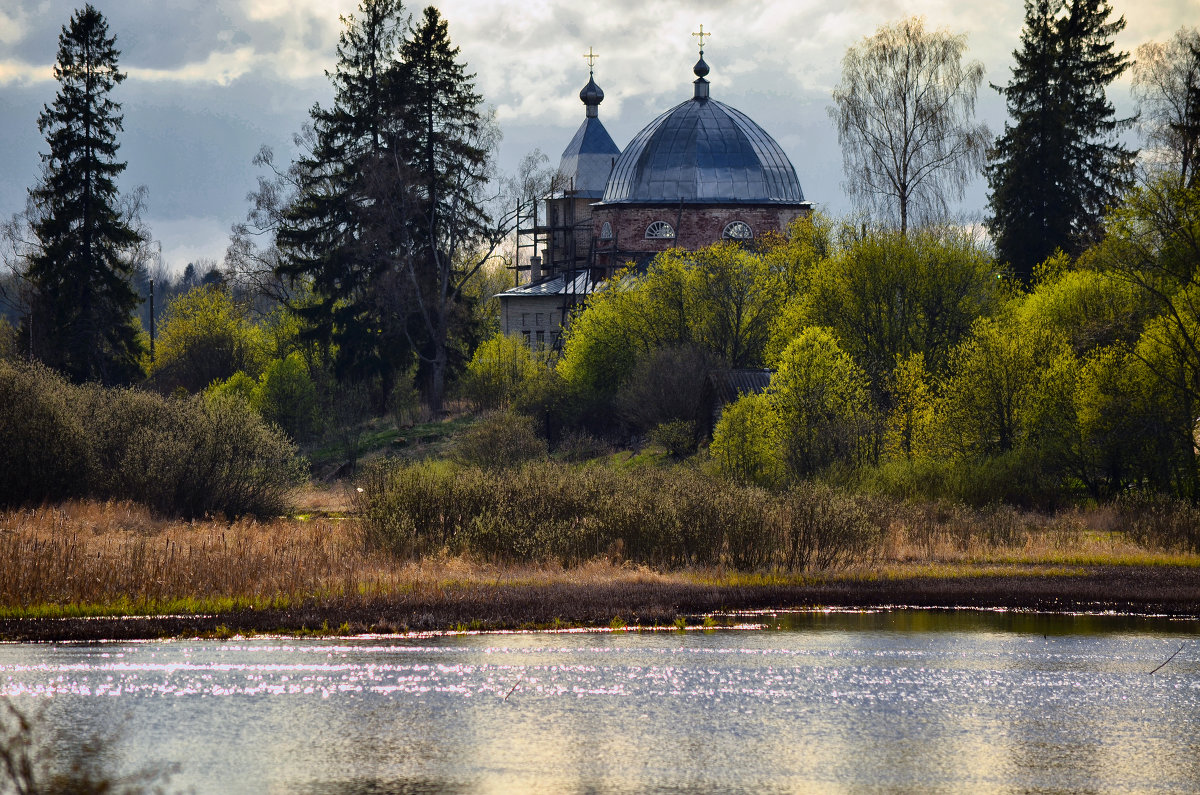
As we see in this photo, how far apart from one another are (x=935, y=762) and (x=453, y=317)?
3879 cm

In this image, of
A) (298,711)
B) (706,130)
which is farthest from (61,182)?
(298,711)

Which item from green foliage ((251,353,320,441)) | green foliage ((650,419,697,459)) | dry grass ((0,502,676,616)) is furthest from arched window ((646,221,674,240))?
dry grass ((0,502,676,616))

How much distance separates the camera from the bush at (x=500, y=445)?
34688 millimetres

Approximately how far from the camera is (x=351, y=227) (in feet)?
158

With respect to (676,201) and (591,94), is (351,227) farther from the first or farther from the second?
(591,94)

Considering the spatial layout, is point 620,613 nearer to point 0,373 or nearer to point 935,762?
point 935,762

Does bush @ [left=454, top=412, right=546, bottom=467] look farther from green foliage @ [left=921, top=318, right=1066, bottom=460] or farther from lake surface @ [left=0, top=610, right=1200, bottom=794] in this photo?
lake surface @ [left=0, top=610, right=1200, bottom=794]

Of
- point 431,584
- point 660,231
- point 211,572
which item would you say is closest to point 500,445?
point 431,584

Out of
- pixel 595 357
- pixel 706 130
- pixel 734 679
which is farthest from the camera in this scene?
pixel 706 130

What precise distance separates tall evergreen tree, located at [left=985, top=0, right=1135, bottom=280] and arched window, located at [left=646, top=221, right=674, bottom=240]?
568 inches

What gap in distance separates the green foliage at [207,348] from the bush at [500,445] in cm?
1868

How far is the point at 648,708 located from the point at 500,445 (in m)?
22.7

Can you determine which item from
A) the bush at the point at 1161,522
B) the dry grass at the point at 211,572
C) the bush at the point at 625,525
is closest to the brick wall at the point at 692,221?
the bush at the point at 1161,522

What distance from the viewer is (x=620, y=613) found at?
17.5 meters
